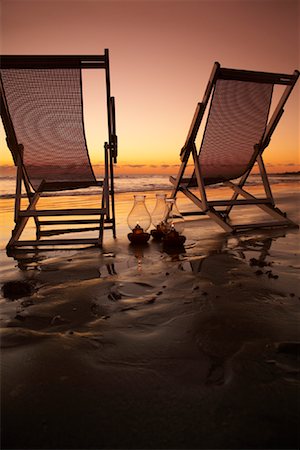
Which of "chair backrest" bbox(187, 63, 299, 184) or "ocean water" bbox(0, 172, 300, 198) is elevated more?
"chair backrest" bbox(187, 63, 299, 184)

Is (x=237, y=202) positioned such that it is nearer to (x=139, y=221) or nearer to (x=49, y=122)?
(x=139, y=221)

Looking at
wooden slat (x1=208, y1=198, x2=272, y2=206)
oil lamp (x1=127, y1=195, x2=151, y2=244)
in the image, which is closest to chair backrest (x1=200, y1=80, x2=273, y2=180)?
wooden slat (x1=208, y1=198, x2=272, y2=206)

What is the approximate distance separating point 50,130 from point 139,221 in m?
1.36

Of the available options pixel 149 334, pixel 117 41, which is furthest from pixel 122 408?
pixel 117 41

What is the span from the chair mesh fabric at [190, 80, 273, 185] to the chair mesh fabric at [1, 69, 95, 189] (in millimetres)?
1457

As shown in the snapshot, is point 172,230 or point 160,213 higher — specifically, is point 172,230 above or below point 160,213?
below

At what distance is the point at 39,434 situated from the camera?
907mm

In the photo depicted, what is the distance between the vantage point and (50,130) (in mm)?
3676

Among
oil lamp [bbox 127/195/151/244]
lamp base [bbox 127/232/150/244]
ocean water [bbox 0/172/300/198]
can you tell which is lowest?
ocean water [bbox 0/172/300/198]

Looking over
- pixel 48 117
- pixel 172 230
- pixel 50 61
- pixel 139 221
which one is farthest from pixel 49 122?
pixel 172 230

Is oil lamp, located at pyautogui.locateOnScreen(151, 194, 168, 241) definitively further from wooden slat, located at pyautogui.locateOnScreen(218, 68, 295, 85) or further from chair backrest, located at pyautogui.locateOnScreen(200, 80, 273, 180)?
wooden slat, located at pyautogui.locateOnScreen(218, 68, 295, 85)

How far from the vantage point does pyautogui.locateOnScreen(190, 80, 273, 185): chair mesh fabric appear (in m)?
3.92

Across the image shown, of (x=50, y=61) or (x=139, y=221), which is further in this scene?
(x=139, y=221)

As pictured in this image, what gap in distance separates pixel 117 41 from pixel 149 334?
29.2 feet
